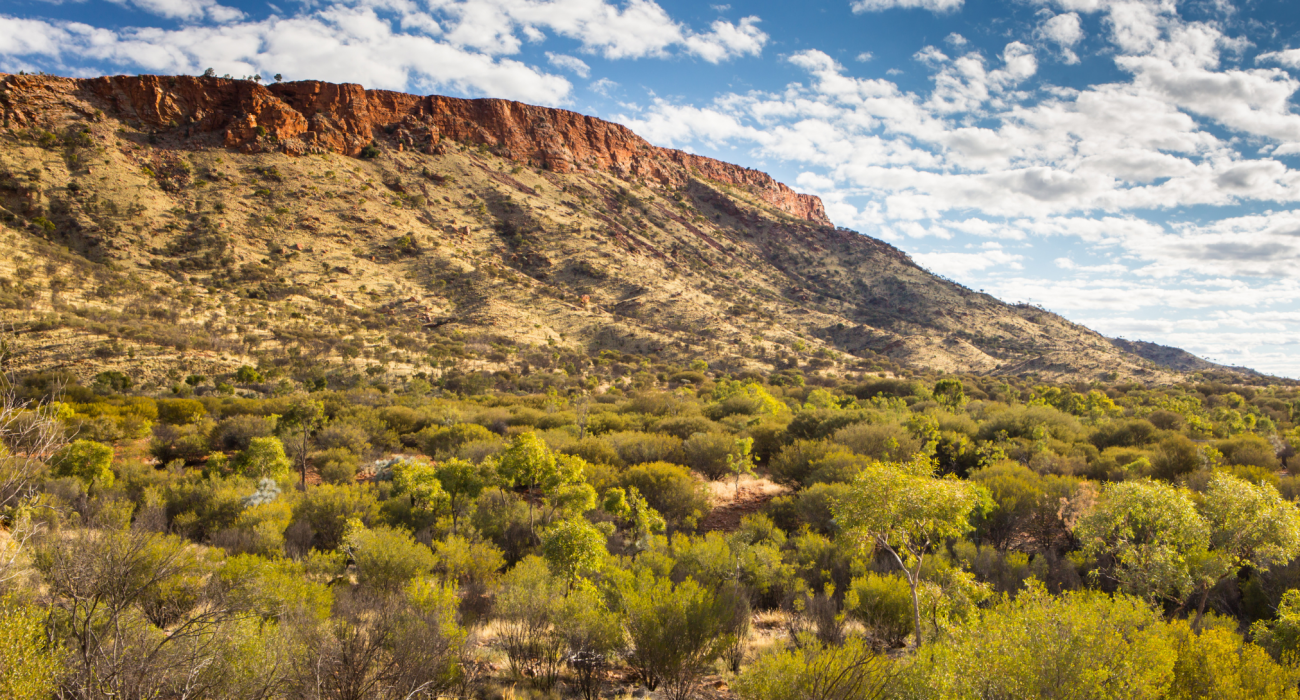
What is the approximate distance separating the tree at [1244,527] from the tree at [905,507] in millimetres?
3797

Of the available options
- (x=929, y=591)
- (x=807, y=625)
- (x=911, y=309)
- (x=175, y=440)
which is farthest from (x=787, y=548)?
(x=911, y=309)

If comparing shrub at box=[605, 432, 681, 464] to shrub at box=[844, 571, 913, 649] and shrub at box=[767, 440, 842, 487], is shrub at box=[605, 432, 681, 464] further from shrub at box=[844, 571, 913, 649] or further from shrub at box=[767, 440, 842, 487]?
shrub at box=[844, 571, 913, 649]

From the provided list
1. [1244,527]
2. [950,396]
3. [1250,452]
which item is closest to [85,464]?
[1244,527]

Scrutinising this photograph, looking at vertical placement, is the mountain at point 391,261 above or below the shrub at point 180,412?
above

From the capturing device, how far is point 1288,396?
39.5m

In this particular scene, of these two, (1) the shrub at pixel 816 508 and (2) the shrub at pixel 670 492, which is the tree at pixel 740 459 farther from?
(1) the shrub at pixel 816 508

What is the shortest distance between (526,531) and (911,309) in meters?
76.3

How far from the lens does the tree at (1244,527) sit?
7758 millimetres

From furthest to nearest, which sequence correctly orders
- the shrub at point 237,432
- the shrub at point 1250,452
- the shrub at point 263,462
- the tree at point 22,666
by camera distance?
the shrub at point 237,432 < the shrub at point 1250,452 < the shrub at point 263,462 < the tree at point 22,666

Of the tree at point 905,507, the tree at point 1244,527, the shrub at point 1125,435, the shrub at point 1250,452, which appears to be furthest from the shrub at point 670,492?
the shrub at point 1125,435

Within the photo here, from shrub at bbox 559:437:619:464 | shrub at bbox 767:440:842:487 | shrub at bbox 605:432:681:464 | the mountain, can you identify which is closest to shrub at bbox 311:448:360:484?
shrub at bbox 559:437:619:464

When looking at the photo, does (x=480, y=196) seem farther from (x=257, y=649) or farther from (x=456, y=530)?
(x=257, y=649)

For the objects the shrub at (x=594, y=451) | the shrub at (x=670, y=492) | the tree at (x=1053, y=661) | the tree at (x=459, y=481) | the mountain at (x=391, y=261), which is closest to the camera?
the tree at (x=1053, y=661)

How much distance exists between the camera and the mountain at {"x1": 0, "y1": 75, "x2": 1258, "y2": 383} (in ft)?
123
